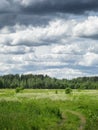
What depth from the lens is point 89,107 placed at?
4400 cm

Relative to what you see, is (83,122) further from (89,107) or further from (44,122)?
(89,107)

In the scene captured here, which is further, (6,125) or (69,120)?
(69,120)

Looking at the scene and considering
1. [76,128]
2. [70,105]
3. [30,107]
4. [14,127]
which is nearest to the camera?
[14,127]

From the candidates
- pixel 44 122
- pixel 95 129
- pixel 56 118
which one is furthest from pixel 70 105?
pixel 95 129

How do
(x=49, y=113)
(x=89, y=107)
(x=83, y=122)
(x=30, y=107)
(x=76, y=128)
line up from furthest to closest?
(x=89, y=107), (x=30, y=107), (x=49, y=113), (x=83, y=122), (x=76, y=128)

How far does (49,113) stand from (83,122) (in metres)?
4.32

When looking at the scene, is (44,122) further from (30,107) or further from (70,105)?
(70,105)

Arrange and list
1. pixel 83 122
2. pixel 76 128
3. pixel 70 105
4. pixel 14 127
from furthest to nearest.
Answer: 1. pixel 70 105
2. pixel 83 122
3. pixel 76 128
4. pixel 14 127

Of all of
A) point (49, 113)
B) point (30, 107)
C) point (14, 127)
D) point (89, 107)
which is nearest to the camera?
point (14, 127)

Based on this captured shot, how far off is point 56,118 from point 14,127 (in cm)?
860

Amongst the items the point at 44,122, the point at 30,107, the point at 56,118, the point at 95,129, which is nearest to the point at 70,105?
the point at 30,107

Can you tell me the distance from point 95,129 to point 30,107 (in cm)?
1293

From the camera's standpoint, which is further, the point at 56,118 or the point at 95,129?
the point at 56,118

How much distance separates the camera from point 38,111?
36.0 m
